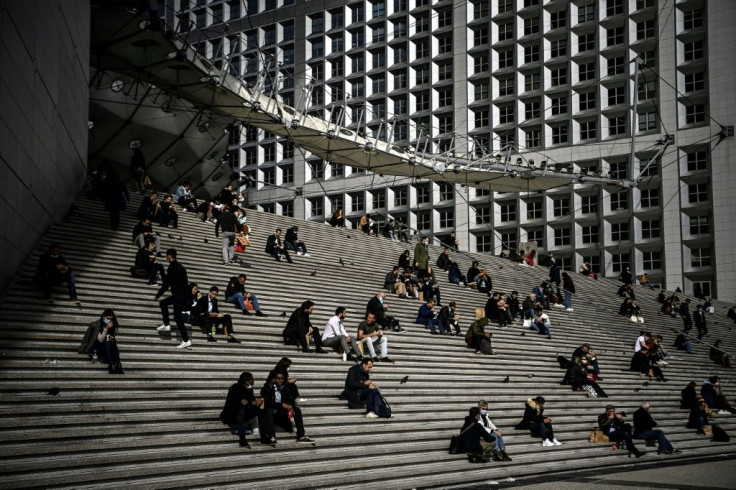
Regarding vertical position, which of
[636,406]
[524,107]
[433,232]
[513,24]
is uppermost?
[513,24]

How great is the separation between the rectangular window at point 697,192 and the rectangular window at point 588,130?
7.54 m

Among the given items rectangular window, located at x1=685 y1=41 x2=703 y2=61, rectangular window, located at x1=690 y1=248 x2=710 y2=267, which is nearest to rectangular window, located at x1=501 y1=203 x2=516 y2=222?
rectangular window, located at x1=690 y1=248 x2=710 y2=267

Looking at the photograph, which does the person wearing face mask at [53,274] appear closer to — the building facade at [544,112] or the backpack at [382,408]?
the backpack at [382,408]

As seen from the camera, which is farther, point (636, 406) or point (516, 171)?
point (516, 171)

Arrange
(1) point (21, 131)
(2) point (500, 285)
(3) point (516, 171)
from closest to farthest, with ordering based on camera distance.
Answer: (1) point (21, 131)
(2) point (500, 285)
(3) point (516, 171)

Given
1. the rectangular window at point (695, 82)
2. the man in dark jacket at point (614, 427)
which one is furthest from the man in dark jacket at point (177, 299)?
the rectangular window at point (695, 82)

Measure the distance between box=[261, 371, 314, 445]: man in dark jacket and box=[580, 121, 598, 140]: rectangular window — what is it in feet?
161

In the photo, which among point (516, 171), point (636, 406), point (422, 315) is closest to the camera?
point (636, 406)

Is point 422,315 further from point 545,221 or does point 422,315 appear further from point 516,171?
point 545,221

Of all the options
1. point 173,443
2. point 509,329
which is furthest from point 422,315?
point 173,443

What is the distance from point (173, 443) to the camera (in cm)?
1269

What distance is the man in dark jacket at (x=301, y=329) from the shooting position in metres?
18.1

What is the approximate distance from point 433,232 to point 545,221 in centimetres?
831

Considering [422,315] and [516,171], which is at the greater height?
[516,171]
